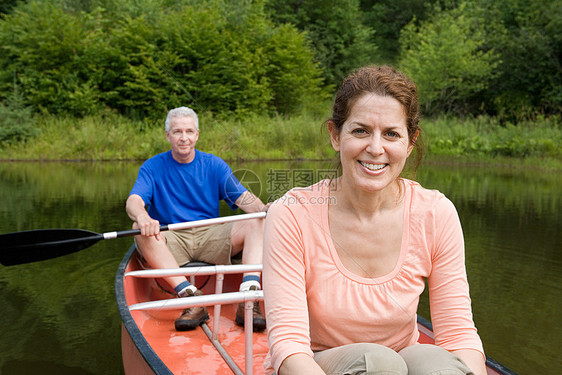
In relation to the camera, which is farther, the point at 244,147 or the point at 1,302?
the point at 244,147

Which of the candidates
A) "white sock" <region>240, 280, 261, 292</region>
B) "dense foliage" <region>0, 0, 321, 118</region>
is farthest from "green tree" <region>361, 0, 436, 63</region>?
"white sock" <region>240, 280, 261, 292</region>

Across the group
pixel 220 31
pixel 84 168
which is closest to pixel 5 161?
pixel 84 168

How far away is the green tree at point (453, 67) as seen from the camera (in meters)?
16.1

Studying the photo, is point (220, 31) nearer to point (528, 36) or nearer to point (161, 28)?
point (161, 28)

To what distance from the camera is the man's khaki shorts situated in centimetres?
324

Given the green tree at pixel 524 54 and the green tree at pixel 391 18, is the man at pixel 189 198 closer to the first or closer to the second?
the green tree at pixel 524 54

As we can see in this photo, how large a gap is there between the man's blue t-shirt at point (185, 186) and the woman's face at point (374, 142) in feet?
6.82

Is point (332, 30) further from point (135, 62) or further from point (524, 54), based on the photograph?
point (135, 62)

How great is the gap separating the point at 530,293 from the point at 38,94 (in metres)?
14.8

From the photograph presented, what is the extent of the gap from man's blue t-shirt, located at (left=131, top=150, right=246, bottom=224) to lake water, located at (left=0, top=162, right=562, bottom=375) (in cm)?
47

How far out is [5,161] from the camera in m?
13.4

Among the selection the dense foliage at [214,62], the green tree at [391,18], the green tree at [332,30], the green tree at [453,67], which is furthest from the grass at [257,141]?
the green tree at [391,18]

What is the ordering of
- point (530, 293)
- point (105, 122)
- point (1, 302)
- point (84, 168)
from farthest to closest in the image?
point (105, 122), point (84, 168), point (530, 293), point (1, 302)

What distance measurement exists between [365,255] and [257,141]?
12.8 metres
